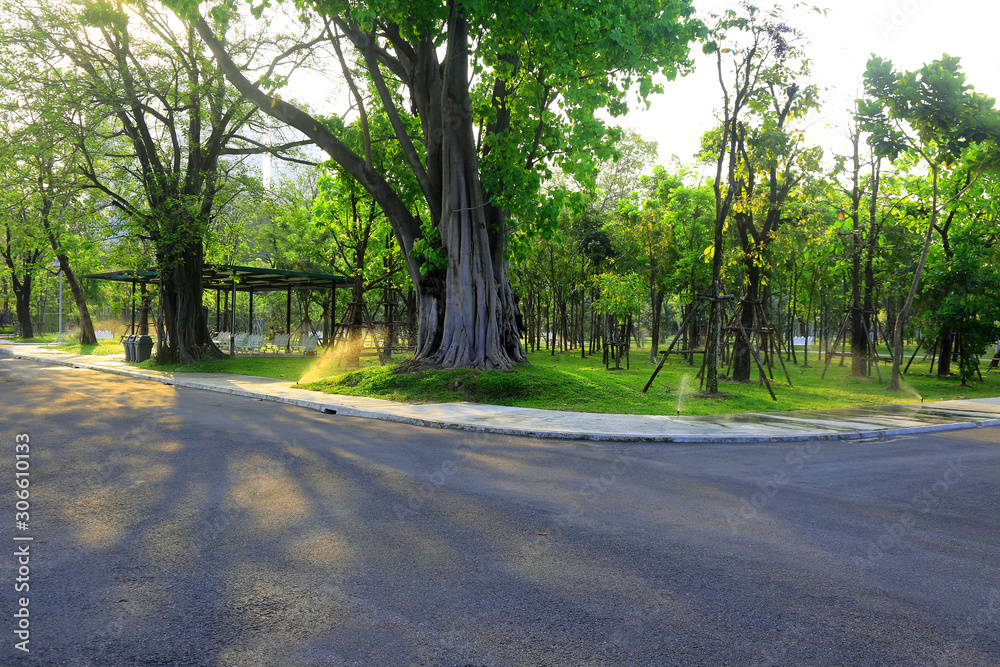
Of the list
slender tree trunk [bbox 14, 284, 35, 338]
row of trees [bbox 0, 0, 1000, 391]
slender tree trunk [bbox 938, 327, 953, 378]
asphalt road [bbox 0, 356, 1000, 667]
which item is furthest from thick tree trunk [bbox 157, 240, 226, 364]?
slender tree trunk [bbox 14, 284, 35, 338]

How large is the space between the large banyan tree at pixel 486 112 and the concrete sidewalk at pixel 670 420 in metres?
3.81

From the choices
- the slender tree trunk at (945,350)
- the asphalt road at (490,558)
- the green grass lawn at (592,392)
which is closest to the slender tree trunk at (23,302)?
the green grass lawn at (592,392)

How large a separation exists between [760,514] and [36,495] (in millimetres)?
6760

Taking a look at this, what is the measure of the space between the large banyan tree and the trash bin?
14.6 metres

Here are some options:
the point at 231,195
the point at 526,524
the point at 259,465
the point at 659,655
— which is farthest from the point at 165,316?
the point at 659,655

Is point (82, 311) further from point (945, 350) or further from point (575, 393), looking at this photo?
point (945, 350)

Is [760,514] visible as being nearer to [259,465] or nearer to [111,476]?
[259,465]

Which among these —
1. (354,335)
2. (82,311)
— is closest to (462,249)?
(354,335)

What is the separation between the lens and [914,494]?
701 cm

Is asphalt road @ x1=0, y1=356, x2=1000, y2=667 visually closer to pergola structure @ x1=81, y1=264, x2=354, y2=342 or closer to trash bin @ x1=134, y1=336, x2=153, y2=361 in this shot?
pergola structure @ x1=81, y1=264, x2=354, y2=342

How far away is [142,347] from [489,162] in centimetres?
1931

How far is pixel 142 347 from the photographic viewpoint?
2861 cm

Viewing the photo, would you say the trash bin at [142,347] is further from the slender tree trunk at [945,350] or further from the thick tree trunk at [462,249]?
the slender tree trunk at [945,350]

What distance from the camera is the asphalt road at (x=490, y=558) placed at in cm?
340
